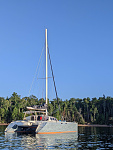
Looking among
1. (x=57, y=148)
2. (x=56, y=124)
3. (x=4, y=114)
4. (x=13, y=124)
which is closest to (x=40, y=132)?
(x=56, y=124)

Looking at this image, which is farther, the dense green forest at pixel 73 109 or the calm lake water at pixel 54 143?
the dense green forest at pixel 73 109

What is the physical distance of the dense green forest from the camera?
228 ft

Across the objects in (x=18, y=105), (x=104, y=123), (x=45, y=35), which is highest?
(x=45, y=35)

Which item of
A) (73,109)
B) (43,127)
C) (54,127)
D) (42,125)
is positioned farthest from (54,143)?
(73,109)

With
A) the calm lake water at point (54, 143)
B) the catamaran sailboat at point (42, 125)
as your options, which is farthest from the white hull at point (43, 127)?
the calm lake water at point (54, 143)

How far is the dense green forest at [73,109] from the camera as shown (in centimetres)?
6950

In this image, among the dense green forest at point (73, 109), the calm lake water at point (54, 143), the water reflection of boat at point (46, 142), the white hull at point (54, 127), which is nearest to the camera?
the calm lake water at point (54, 143)

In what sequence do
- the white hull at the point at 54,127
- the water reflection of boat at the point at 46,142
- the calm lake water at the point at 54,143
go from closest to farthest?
1. the calm lake water at the point at 54,143
2. the water reflection of boat at the point at 46,142
3. the white hull at the point at 54,127

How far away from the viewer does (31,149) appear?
14.1 meters

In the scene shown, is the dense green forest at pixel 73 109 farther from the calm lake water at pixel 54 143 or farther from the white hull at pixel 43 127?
the calm lake water at pixel 54 143

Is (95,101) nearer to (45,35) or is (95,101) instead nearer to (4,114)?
(4,114)

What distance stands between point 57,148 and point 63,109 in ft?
Answer: 203

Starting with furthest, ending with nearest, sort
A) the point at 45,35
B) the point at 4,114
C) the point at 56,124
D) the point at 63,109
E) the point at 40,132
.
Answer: the point at 63,109 < the point at 4,114 < the point at 45,35 < the point at 56,124 < the point at 40,132

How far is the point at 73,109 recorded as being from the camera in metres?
75.9
